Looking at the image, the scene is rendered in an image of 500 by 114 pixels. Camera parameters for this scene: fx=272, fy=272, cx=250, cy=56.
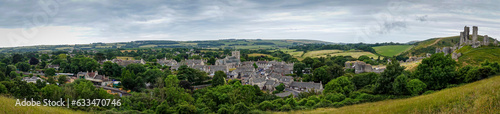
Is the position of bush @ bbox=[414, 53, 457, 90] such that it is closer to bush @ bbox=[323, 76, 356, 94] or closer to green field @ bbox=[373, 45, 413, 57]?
bush @ bbox=[323, 76, 356, 94]

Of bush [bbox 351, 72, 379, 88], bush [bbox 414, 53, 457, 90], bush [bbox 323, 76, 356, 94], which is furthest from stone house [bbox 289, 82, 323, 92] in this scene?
bush [bbox 414, 53, 457, 90]

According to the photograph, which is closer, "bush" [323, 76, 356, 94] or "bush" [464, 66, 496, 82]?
"bush" [464, 66, 496, 82]

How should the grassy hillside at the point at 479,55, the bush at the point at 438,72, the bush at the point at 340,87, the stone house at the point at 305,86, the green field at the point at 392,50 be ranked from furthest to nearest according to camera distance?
the green field at the point at 392,50 < the stone house at the point at 305,86 < the grassy hillside at the point at 479,55 < the bush at the point at 340,87 < the bush at the point at 438,72

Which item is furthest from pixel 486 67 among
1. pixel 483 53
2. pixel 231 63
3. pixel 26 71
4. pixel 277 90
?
pixel 26 71

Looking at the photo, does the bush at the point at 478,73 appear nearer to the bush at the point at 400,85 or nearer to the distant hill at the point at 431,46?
the bush at the point at 400,85

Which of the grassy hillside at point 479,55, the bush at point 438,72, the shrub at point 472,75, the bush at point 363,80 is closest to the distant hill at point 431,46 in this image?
the grassy hillside at point 479,55
